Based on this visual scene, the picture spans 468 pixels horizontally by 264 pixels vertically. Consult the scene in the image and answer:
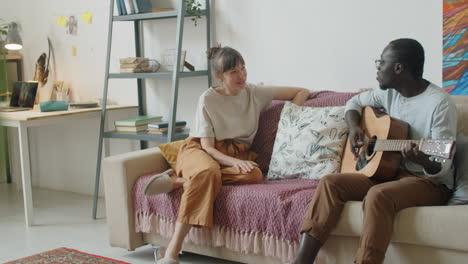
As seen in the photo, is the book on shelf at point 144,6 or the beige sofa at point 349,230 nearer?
the beige sofa at point 349,230

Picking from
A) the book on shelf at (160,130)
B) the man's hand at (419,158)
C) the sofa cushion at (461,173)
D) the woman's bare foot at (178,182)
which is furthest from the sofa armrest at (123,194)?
the sofa cushion at (461,173)

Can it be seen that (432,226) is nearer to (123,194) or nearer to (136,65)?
(123,194)

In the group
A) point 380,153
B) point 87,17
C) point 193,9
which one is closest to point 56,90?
point 87,17

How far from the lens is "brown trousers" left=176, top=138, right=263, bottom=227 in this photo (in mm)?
2627

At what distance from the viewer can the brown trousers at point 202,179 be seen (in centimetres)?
263

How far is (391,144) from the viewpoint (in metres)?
2.29

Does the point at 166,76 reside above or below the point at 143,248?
above

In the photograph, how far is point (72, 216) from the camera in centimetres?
392

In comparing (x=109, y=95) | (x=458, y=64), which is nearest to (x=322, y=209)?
(x=458, y=64)

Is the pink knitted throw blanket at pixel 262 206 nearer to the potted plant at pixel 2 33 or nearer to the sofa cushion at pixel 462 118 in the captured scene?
the sofa cushion at pixel 462 118

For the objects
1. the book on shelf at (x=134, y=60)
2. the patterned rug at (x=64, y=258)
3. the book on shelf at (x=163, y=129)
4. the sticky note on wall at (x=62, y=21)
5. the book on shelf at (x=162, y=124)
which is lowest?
the patterned rug at (x=64, y=258)

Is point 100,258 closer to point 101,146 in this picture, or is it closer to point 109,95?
point 101,146

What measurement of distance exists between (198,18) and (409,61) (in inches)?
64.9

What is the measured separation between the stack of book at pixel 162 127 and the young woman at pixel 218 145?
643mm
